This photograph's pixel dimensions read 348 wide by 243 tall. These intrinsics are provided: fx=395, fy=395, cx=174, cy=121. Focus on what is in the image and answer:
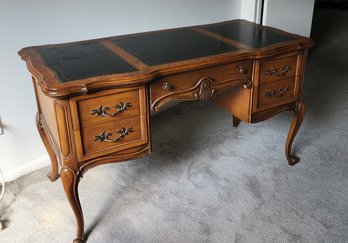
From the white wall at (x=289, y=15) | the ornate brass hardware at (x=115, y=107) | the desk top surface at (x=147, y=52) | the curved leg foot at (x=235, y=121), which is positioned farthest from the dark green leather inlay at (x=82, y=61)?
the white wall at (x=289, y=15)

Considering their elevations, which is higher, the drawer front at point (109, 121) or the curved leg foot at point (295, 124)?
the drawer front at point (109, 121)

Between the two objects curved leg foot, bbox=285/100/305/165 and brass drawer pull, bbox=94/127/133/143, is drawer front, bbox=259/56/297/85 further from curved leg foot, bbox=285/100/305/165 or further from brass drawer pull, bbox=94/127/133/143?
brass drawer pull, bbox=94/127/133/143

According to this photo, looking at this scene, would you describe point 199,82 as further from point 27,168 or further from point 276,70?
point 27,168

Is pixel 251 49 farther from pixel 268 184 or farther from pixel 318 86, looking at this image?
pixel 318 86

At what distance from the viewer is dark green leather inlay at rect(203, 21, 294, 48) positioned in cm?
162

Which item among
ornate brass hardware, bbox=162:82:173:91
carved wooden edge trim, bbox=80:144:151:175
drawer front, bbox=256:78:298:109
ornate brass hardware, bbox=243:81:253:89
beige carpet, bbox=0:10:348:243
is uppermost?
ornate brass hardware, bbox=162:82:173:91

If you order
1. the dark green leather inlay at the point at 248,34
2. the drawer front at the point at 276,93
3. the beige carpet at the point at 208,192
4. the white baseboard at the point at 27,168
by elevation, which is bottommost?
the beige carpet at the point at 208,192

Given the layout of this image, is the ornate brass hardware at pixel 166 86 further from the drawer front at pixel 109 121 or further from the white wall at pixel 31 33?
the white wall at pixel 31 33

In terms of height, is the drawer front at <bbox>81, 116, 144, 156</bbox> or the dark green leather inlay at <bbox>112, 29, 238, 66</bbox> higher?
the dark green leather inlay at <bbox>112, 29, 238, 66</bbox>

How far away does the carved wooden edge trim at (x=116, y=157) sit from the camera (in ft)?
4.35

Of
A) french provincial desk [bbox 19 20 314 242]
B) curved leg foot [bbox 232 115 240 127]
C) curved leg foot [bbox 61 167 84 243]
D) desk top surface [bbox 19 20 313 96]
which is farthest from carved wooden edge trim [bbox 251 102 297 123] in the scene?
curved leg foot [bbox 61 167 84 243]

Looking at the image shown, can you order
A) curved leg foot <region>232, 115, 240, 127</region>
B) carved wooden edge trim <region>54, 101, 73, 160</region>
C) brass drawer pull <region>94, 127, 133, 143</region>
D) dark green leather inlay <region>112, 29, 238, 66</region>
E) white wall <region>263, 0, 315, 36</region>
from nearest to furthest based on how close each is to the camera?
carved wooden edge trim <region>54, 101, 73, 160</region> < brass drawer pull <region>94, 127, 133, 143</region> < dark green leather inlay <region>112, 29, 238, 66</region> < curved leg foot <region>232, 115, 240, 127</region> < white wall <region>263, 0, 315, 36</region>

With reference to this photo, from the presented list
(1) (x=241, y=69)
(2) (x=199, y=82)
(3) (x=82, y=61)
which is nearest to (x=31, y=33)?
(3) (x=82, y=61)

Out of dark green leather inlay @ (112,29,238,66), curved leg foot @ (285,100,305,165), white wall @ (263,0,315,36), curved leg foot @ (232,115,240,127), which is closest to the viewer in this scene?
dark green leather inlay @ (112,29,238,66)
